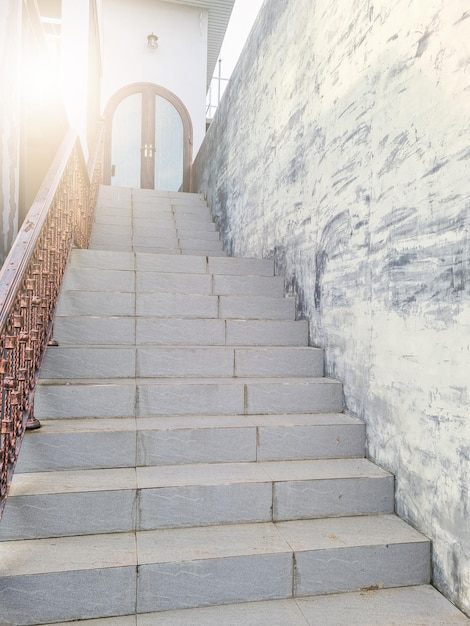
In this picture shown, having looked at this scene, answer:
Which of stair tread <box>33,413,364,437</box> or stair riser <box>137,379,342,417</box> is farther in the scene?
stair riser <box>137,379,342,417</box>

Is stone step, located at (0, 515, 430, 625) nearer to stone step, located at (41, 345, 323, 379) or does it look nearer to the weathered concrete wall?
the weathered concrete wall

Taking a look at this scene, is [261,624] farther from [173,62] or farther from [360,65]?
[173,62]

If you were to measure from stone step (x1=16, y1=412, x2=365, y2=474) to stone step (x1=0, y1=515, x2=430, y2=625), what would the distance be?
1.19 feet

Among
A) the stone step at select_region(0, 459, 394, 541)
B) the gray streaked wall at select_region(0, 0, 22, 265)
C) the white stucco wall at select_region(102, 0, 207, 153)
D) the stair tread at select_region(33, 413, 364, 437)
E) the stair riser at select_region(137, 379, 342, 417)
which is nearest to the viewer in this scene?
the stone step at select_region(0, 459, 394, 541)

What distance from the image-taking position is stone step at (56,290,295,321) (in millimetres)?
3090

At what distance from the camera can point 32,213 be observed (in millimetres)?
2248

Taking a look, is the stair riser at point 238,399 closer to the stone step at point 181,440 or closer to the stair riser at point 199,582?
the stone step at point 181,440

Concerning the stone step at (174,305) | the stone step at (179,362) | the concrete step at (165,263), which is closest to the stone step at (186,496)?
the stone step at (179,362)

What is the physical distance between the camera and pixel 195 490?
1.96 m

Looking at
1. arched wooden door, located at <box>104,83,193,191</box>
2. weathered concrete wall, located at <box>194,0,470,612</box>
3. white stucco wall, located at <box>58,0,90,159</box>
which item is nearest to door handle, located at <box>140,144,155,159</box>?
arched wooden door, located at <box>104,83,193,191</box>

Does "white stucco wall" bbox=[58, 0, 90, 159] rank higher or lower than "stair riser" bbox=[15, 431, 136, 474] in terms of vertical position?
higher

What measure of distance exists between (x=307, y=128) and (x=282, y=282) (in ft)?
3.90

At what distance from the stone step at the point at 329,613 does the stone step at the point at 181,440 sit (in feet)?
2.23

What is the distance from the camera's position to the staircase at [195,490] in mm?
1620
